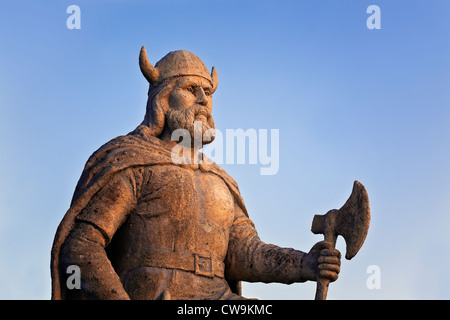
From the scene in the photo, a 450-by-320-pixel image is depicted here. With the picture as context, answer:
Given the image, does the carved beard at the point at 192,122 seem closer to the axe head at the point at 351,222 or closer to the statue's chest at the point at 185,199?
the statue's chest at the point at 185,199

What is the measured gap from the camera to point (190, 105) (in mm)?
13852

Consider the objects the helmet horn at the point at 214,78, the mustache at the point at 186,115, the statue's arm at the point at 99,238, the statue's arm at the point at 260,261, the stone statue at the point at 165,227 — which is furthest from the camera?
the helmet horn at the point at 214,78

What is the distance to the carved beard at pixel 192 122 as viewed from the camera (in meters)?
13.7

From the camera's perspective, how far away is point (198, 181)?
13.4 meters

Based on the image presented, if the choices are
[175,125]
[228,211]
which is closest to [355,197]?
[228,211]

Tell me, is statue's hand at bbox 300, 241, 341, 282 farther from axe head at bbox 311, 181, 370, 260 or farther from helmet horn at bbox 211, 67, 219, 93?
helmet horn at bbox 211, 67, 219, 93

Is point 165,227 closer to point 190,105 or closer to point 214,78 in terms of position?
point 190,105

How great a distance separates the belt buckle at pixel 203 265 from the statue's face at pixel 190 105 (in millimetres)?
1691

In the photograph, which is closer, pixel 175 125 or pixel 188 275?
pixel 188 275

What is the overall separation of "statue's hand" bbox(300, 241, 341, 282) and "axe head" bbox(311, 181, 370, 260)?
0.13m

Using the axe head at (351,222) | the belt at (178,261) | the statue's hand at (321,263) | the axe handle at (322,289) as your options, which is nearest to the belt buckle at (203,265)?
the belt at (178,261)

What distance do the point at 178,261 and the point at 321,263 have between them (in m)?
1.80

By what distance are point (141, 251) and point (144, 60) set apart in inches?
109
